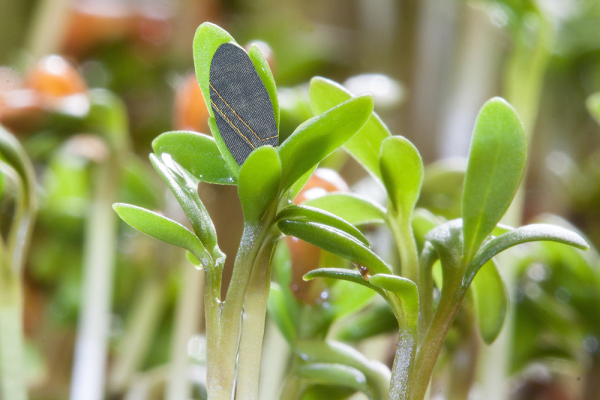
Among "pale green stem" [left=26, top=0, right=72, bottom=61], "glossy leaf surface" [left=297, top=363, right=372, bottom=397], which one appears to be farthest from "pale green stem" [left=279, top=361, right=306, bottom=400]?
"pale green stem" [left=26, top=0, right=72, bottom=61]

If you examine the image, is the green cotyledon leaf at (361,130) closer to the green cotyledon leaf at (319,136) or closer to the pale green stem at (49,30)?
the green cotyledon leaf at (319,136)

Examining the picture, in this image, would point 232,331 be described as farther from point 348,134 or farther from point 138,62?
point 138,62

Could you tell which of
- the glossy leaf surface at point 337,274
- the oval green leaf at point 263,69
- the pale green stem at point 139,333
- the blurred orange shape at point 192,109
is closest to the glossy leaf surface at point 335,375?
the glossy leaf surface at point 337,274

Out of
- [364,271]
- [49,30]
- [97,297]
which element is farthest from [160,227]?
[49,30]

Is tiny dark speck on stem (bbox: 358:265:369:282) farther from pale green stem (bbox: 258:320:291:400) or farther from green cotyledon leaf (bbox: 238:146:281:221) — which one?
pale green stem (bbox: 258:320:291:400)

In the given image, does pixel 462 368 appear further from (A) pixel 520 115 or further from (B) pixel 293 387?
(A) pixel 520 115
